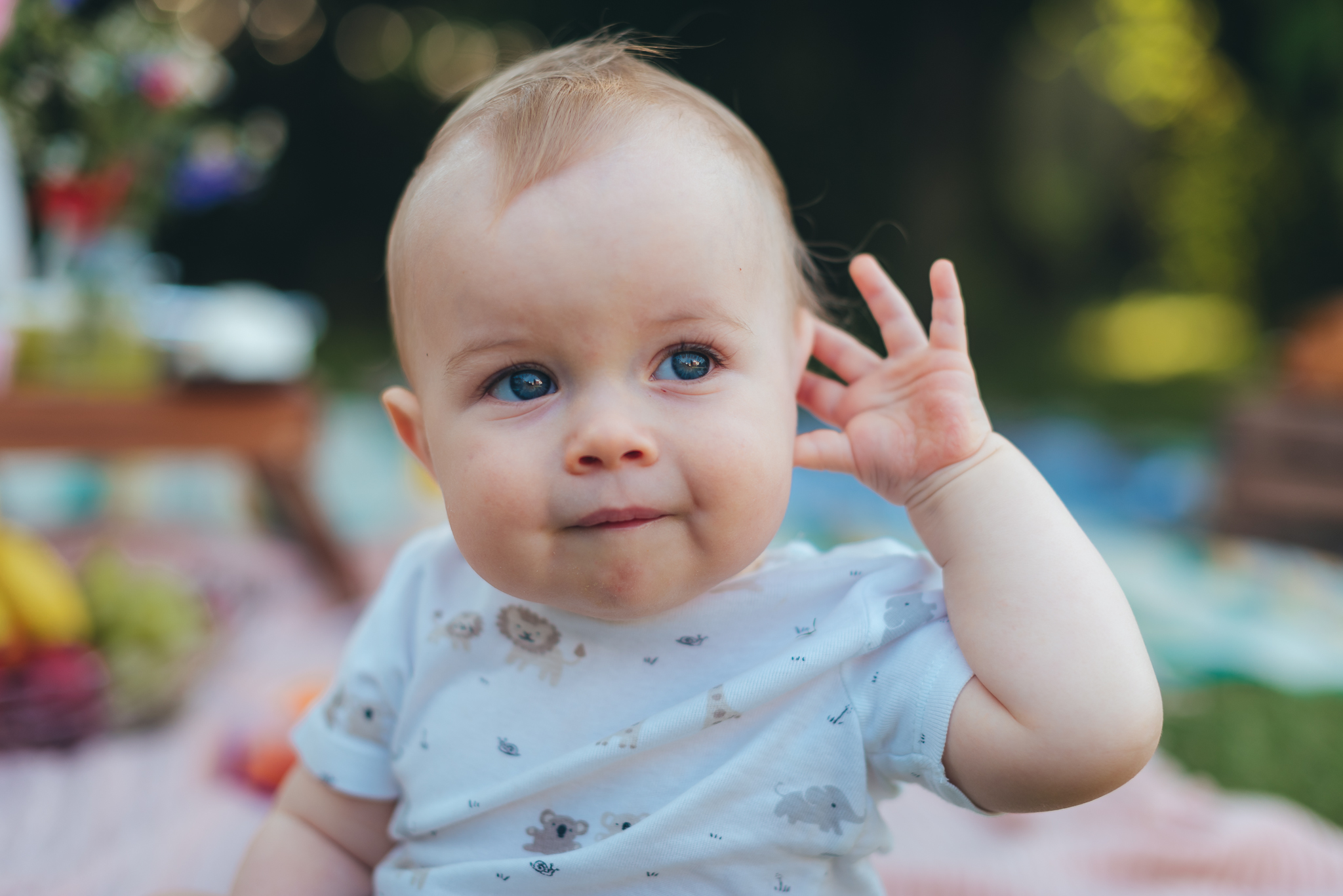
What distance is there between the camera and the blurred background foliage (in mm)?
6441

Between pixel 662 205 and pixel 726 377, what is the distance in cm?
15

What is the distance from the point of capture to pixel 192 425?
2207 mm

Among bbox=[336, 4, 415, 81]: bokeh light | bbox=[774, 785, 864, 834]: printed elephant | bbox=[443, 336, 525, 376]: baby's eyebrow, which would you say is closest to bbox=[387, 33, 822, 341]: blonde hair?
bbox=[443, 336, 525, 376]: baby's eyebrow

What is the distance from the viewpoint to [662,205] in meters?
0.79

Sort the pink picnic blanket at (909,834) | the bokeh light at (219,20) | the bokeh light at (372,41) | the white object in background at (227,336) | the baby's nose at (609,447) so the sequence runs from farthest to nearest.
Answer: the bokeh light at (372,41), the bokeh light at (219,20), the white object in background at (227,336), the pink picnic blanket at (909,834), the baby's nose at (609,447)

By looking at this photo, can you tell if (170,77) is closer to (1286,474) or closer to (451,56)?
(1286,474)

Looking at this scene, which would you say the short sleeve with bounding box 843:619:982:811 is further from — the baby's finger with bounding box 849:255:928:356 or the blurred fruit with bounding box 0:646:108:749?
the blurred fruit with bounding box 0:646:108:749

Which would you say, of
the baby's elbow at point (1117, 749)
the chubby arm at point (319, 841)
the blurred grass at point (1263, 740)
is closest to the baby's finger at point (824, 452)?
the baby's elbow at point (1117, 749)

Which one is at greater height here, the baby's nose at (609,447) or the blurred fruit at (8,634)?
the baby's nose at (609,447)

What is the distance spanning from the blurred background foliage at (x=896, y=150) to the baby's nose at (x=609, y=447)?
17.5ft

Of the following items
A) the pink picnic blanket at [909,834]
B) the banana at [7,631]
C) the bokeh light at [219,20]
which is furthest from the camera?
the bokeh light at [219,20]

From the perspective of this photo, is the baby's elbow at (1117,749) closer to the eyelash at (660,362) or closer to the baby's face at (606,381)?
the baby's face at (606,381)

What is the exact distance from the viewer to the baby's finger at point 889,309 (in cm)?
97

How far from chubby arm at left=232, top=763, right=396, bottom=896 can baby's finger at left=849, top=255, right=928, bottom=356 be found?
713 mm
